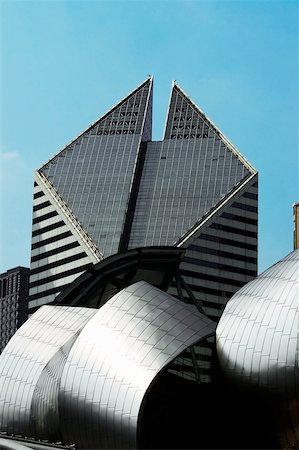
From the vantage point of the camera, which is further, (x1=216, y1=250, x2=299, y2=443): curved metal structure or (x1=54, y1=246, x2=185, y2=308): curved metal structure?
(x1=54, y1=246, x2=185, y2=308): curved metal structure

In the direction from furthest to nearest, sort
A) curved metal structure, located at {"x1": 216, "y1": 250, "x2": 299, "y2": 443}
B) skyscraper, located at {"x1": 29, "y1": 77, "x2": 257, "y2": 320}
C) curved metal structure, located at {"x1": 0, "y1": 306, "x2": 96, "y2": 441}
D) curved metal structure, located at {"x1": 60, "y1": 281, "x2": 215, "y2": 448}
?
skyscraper, located at {"x1": 29, "y1": 77, "x2": 257, "y2": 320}, curved metal structure, located at {"x1": 0, "y1": 306, "x2": 96, "y2": 441}, curved metal structure, located at {"x1": 216, "y1": 250, "x2": 299, "y2": 443}, curved metal structure, located at {"x1": 60, "y1": 281, "x2": 215, "y2": 448}

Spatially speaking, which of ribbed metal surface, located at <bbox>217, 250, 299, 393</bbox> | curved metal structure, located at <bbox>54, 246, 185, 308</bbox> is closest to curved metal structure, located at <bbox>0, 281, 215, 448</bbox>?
ribbed metal surface, located at <bbox>217, 250, 299, 393</bbox>

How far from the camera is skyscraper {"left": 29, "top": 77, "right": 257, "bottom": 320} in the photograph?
625 feet

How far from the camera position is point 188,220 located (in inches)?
7505

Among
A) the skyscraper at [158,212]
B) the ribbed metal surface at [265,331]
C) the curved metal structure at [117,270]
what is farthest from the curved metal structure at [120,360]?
the skyscraper at [158,212]

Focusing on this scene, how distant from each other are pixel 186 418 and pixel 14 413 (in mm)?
10440

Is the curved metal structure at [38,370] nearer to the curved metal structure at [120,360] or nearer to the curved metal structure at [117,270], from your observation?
the curved metal structure at [117,270]

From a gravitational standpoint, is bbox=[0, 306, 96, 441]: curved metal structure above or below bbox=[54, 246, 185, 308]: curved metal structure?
below

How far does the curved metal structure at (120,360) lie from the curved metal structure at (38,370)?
9.58 ft

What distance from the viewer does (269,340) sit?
66750 mm

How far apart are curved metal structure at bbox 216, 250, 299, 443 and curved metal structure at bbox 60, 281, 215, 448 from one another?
1.65 m

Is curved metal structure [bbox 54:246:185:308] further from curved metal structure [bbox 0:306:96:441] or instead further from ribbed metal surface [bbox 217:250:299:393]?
ribbed metal surface [bbox 217:250:299:393]

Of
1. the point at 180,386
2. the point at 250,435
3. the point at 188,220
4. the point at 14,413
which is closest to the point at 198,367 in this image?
the point at 180,386

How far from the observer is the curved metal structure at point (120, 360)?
65.7 m
